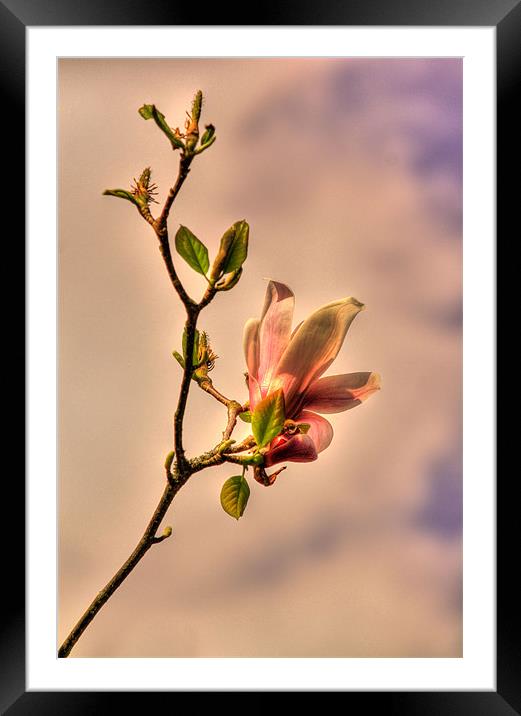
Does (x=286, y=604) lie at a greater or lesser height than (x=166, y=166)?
lesser

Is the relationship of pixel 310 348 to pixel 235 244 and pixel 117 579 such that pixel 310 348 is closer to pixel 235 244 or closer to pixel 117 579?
pixel 235 244

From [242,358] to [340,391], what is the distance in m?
0.10

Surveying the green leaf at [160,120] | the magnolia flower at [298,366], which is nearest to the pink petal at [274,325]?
the magnolia flower at [298,366]

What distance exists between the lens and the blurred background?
1.55 ft

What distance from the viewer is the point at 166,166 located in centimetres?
48

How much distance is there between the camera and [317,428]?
16.7 inches

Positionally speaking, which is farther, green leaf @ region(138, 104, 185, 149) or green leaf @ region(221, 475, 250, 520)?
green leaf @ region(221, 475, 250, 520)

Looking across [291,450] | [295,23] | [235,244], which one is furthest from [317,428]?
[295,23]

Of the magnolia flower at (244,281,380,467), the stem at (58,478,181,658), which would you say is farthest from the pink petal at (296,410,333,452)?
the stem at (58,478,181,658)

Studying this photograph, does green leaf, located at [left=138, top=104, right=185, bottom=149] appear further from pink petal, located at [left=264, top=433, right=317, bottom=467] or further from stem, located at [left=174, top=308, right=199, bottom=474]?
pink petal, located at [left=264, top=433, right=317, bottom=467]
